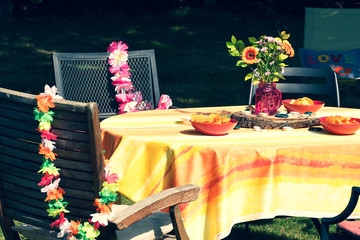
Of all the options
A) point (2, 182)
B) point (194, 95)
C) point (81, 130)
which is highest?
point (81, 130)

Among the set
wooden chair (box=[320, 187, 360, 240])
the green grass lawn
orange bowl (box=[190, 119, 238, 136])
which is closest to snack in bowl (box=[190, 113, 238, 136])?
orange bowl (box=[190, 119, 238, 136])

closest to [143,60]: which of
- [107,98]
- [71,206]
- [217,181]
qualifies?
[107,98]

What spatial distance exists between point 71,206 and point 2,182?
41 cm

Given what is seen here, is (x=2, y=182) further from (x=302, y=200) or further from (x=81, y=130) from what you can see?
(x=302, y=200)

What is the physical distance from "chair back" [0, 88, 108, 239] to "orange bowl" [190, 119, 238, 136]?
797mm

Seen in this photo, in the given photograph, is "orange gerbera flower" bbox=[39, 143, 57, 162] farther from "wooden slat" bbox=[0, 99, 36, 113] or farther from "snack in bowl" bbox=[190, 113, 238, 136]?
"snack in bowl" bbox=[190, 113, 238, 136]

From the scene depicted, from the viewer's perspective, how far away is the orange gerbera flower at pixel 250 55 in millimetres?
3037

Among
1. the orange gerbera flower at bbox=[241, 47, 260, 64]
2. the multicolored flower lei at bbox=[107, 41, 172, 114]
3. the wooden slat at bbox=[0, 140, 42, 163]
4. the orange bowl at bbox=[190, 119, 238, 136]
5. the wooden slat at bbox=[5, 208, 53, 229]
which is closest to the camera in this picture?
the wooden slat at bbox=[0, 140, 42, 163]

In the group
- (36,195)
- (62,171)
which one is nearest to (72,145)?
(62,171)

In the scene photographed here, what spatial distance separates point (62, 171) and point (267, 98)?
54.5 inches

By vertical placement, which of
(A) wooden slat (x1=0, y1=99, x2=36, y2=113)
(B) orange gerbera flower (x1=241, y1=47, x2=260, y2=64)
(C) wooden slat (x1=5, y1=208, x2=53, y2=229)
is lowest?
(C) wooden slat (x1=5, y1=208, x2=53, y2=229)

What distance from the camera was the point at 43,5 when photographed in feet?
52.2

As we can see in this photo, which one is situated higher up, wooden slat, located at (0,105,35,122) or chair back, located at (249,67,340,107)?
wooden slat, located at (0,105,35,122)

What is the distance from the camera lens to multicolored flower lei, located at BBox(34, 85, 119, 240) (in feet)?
6.97
